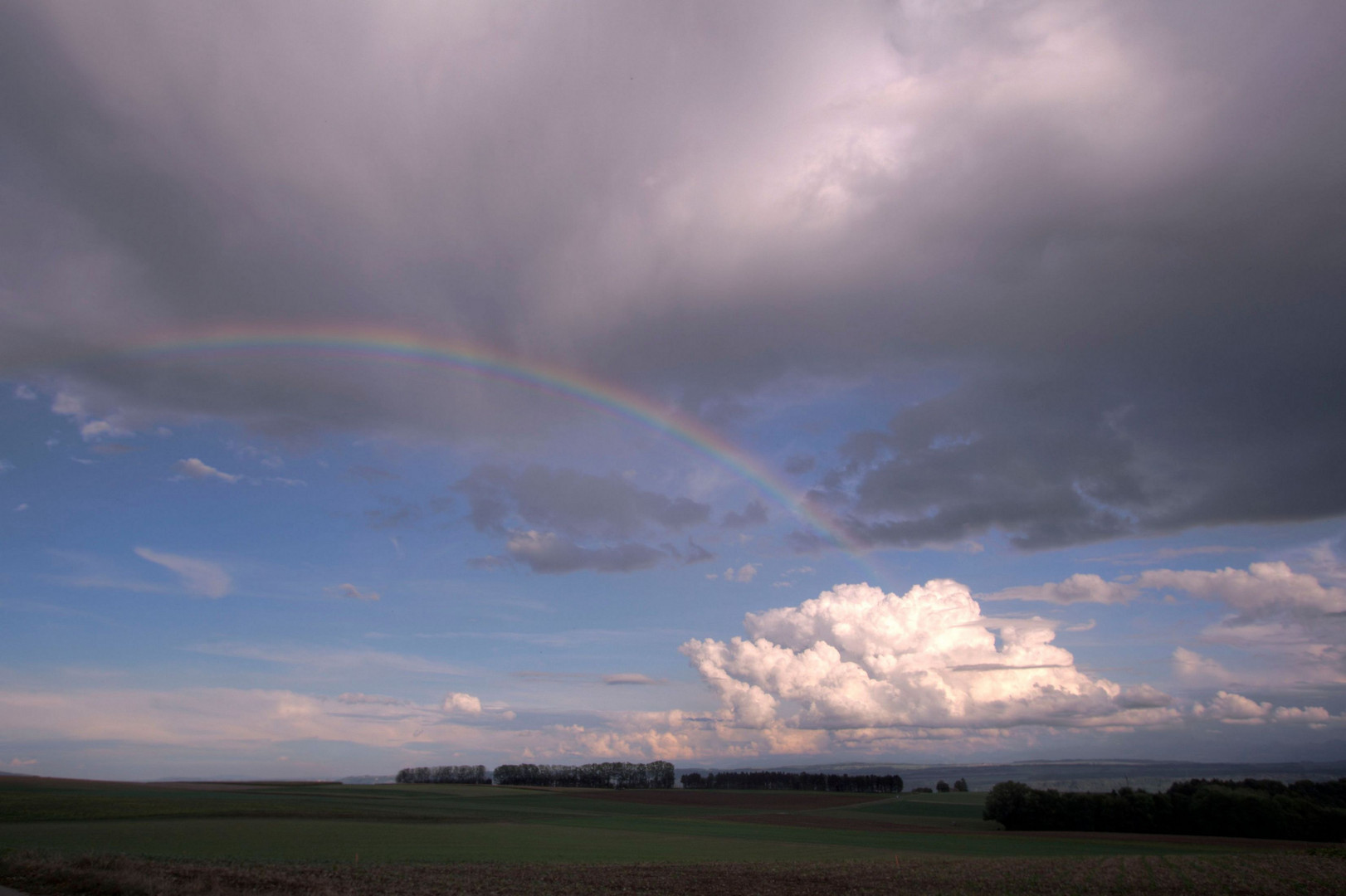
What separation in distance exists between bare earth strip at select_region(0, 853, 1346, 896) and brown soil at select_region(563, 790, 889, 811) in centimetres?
8210

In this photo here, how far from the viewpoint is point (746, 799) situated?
13900 centimetres

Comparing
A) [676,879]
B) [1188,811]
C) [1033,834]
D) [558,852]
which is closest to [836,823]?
[1033,834]

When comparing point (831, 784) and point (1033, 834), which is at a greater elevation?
point (1033, 834)

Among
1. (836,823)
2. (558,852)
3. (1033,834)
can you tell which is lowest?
(836,823)

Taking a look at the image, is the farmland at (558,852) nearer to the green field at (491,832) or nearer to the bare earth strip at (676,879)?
the bare earth strip at (676,879)

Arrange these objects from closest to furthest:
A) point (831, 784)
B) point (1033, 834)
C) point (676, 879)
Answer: point (676, 879) < point (1033, 834) < point (831, 784)

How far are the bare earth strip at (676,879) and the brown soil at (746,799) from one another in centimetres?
8210

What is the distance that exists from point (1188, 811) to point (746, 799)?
249ft

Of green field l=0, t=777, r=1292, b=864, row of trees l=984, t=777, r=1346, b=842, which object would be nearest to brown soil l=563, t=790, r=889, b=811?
green field l=0, t=777, r=1292, b=864

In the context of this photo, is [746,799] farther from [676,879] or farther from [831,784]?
[676,879]

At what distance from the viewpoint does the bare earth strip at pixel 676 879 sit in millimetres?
25656

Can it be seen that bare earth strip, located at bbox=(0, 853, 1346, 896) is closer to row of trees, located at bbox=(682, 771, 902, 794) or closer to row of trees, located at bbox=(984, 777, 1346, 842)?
row of trees, located at bbox=(984, 777, 1346, 842)

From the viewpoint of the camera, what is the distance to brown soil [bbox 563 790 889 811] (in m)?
123

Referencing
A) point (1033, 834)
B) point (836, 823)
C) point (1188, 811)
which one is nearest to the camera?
point (1033, 834)
